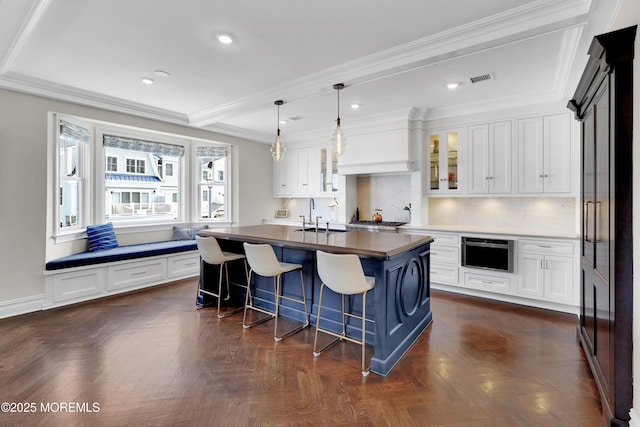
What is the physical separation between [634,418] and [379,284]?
156 cm

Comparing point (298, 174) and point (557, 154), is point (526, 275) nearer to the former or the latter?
point (557, 154)

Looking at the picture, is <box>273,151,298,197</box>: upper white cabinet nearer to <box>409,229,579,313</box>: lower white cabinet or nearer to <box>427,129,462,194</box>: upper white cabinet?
<box>427,129,462,194</box>: upper white cabinet

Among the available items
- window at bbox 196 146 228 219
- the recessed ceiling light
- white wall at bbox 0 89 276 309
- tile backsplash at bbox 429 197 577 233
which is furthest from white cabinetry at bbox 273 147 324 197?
the recessed ceiling light

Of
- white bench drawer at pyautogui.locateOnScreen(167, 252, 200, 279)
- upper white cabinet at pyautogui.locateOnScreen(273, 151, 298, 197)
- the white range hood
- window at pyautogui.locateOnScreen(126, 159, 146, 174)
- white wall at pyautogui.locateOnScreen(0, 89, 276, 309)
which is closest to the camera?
white wall at pyautogui.locateOnScreen(0, 89, 276, 309)

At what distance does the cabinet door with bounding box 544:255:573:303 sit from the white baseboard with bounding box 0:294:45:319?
19.9ft

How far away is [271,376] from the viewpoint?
2.42m

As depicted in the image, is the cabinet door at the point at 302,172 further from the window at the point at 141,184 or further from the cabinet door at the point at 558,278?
the cabinet door at the point at 558,278

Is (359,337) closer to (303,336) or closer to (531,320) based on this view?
(303,336)

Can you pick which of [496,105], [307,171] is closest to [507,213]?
[496,105]

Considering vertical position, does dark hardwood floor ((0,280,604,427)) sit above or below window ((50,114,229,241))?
below

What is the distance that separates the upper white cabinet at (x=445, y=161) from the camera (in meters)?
4.71

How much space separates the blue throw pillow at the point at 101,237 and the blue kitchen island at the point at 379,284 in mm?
1826

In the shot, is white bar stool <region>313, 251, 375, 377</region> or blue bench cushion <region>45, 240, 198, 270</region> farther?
blue bench cushion <region>45, 240, 198, 270</region>

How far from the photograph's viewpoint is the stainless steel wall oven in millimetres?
4020
